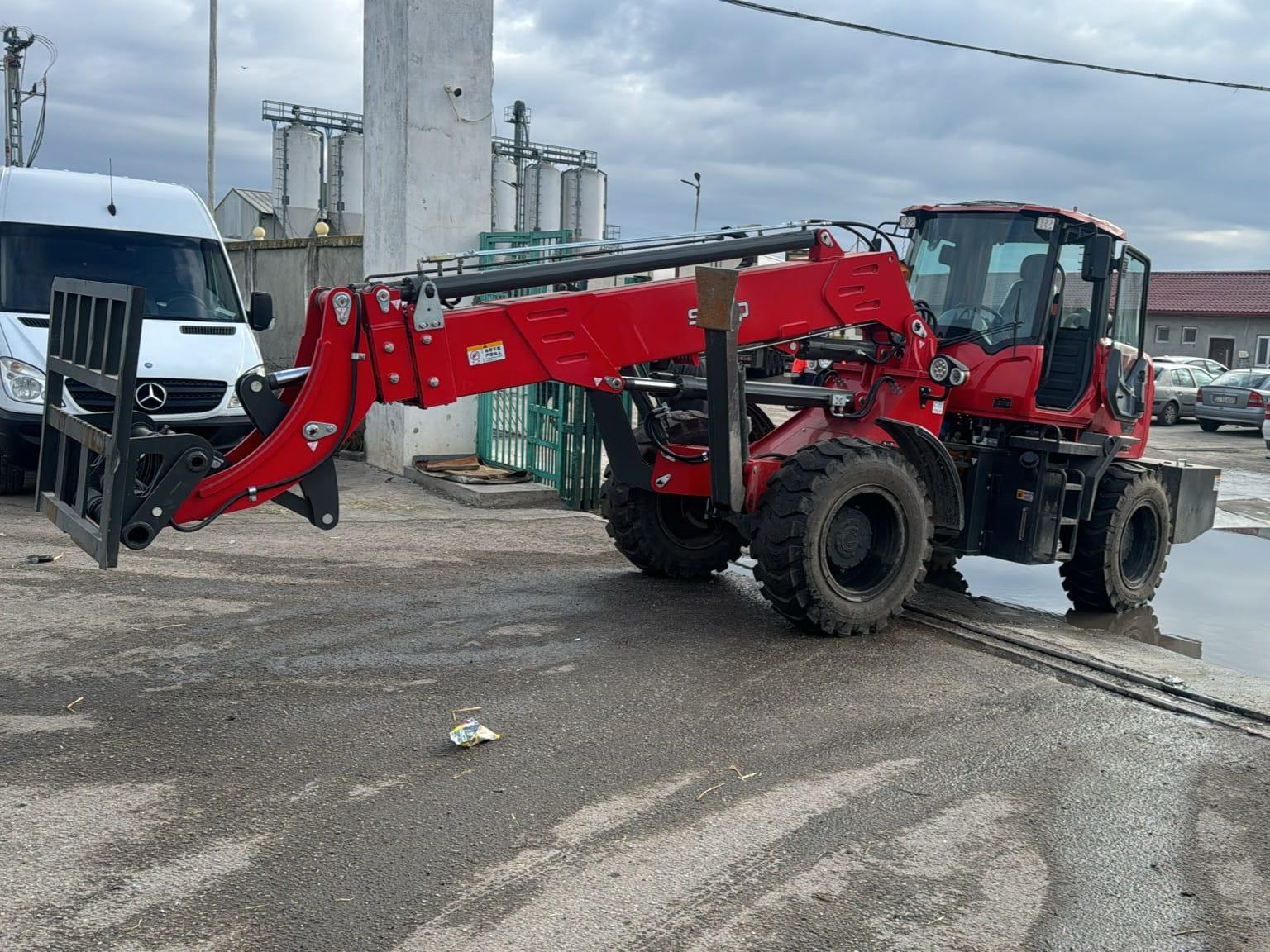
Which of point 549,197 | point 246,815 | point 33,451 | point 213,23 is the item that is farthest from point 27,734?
point 549,197

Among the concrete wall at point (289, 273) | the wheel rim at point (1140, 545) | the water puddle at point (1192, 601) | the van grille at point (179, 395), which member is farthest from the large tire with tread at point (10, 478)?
the wheel rim at point (1140, 545)

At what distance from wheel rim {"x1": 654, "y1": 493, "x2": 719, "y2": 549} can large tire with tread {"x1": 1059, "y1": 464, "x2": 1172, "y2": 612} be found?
2716 millimetres

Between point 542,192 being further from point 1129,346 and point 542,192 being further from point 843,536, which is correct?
point 843,536

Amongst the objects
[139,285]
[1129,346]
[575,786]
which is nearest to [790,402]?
[1129,346]

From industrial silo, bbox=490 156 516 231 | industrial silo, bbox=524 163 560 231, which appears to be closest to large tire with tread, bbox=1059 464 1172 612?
industrial silo, bbox=490 156 516 231

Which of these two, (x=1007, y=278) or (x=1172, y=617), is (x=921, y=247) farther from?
(x=1172, y=617)

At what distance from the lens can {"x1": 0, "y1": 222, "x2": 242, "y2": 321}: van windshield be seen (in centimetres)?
1112

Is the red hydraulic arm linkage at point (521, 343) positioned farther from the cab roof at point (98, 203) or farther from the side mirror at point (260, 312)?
the cab roof at point (98, 203)

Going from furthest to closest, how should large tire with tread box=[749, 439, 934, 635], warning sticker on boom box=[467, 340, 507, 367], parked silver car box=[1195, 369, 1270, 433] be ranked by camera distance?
parked silver car box=[1195, 369, 1270, 433], large tire with tread box=[749, 439, 934, 635], warning sticker on boom box=[467, 340, 507, 367]

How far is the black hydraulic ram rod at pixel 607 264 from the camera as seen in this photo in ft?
20.8

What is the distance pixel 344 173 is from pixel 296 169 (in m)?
1.90

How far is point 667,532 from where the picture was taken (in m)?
8.73

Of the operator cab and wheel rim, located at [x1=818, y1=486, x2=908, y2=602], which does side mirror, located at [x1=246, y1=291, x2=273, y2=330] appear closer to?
the operator cab

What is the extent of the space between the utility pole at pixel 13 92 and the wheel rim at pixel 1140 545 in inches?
1160
